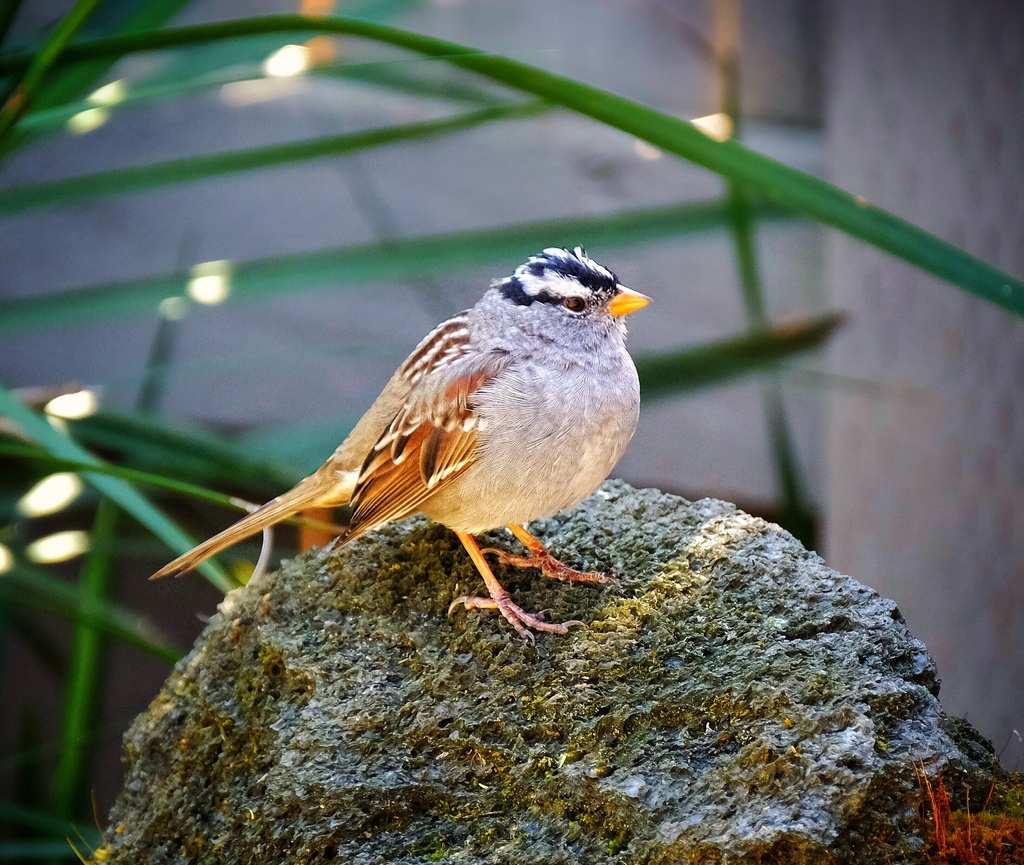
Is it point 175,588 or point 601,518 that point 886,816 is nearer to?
point 601,518

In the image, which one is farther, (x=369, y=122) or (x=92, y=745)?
(x=369, y=122)

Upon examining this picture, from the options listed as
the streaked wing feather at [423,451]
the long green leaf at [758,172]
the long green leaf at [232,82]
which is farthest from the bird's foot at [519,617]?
the long green leaf at [232,82]

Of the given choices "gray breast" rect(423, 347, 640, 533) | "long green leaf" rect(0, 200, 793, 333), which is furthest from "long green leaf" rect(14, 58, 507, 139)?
"gray breast" rect(423, 347, 640, 533)

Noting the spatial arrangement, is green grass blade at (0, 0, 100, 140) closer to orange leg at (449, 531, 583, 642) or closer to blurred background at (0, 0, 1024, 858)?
blurred background at (0, 0, 1024, 858)

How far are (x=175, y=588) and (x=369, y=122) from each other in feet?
6.20

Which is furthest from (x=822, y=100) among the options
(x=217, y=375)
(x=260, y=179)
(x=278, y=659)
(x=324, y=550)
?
(x=278, y=659)

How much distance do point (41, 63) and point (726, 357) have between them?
1.99 metres

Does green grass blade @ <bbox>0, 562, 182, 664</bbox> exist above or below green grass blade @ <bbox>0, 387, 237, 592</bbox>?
below

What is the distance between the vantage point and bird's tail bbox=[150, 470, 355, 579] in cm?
190

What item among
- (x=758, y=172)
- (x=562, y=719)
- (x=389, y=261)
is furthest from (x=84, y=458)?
(x=758, y=172)

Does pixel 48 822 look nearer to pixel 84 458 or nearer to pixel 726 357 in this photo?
pixel 84 458

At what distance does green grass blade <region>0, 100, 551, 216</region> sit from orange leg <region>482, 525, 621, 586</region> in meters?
0.81

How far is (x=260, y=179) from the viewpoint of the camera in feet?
12.3

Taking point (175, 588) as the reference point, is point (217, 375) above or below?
above
